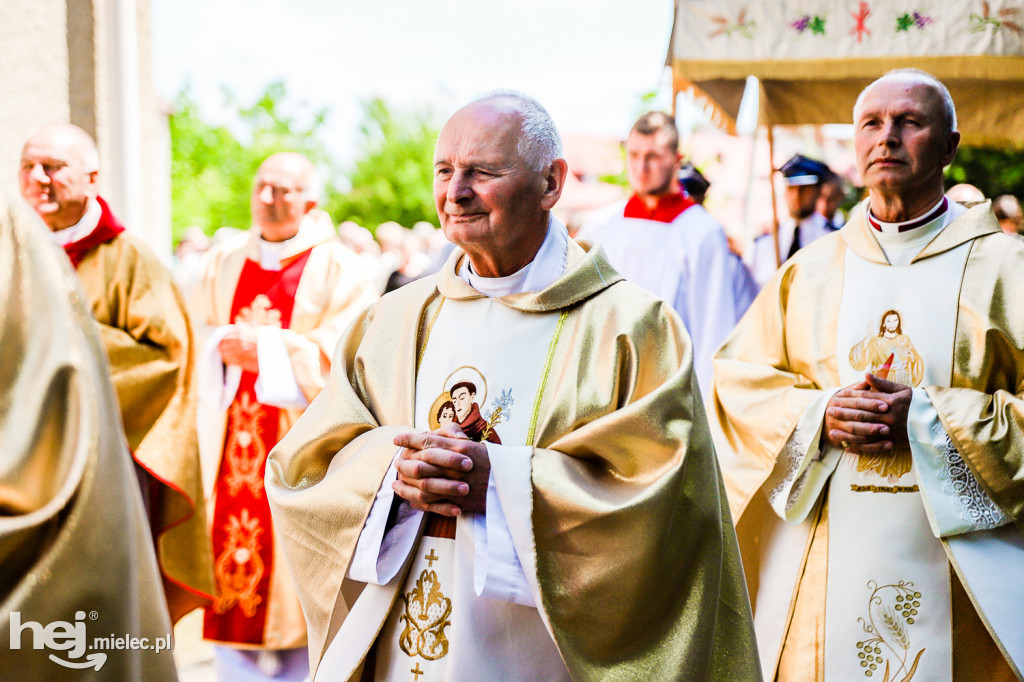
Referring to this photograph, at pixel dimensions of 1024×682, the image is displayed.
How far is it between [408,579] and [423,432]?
1.37 feet

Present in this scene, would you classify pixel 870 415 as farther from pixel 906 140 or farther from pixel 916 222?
pixel 906 140

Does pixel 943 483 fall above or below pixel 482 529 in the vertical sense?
below

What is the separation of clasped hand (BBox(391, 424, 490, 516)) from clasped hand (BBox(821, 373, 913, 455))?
55.9 inches

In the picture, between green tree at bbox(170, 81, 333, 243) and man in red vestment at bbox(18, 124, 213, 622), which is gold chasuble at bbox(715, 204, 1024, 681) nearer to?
man in red vestment at bbox(18, 124, 213, 622)

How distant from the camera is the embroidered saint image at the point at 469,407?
A: 2807 millimetres

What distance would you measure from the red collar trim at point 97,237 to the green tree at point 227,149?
4638 cm

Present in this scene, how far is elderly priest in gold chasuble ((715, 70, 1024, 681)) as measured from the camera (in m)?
3.43

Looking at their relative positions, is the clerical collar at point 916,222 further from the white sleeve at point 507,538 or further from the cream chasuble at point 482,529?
the white sleeve at point 507,538

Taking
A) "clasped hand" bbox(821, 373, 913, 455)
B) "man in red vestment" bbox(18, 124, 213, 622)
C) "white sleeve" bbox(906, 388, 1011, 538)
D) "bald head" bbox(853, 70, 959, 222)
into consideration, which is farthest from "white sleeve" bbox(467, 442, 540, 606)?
"man in red vestment" bbox(18, 124, 213, 622)

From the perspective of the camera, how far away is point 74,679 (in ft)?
6.22

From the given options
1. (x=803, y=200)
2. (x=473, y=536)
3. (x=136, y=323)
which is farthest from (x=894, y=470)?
(x=803, y=200)

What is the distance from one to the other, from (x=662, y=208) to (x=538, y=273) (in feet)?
11.2

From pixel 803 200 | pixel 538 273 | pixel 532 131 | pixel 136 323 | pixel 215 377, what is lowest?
pixel 215 377

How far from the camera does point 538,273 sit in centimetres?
293
